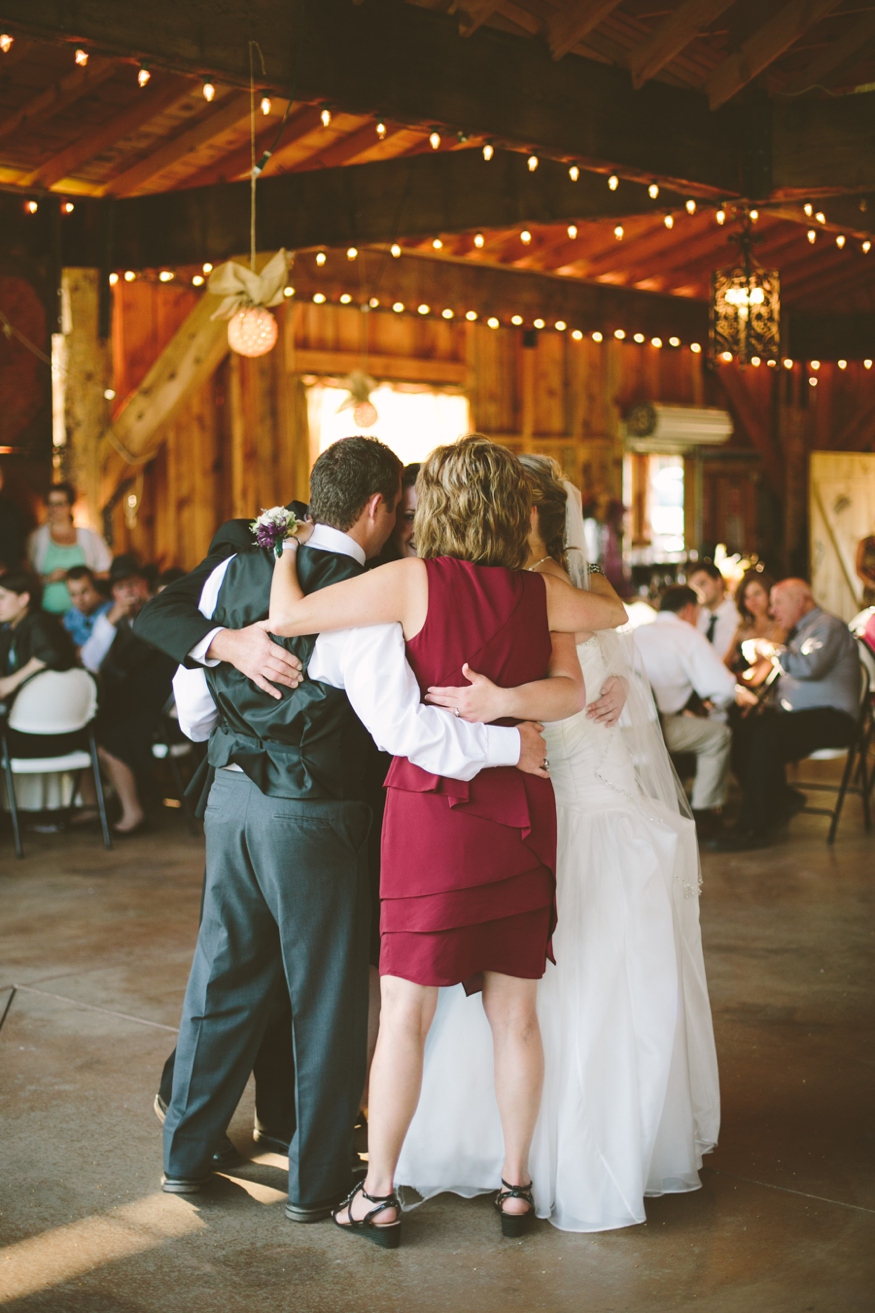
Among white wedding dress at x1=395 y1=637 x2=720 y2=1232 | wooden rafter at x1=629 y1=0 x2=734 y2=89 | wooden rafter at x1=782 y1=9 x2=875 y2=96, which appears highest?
wooden rafter at x1=782 y1=9 x2=875 y2=96

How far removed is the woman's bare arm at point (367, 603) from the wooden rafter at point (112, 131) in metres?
6.16

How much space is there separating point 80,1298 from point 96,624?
4.90m

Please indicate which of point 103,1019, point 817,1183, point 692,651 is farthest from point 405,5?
point 817,1183

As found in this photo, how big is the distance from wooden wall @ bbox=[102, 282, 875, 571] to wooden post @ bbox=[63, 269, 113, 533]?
0.63m

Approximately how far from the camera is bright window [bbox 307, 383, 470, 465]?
36.6 ft

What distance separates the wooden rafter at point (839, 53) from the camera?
21.3 ft

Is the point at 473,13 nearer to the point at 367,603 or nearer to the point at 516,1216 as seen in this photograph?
the point at 367,603

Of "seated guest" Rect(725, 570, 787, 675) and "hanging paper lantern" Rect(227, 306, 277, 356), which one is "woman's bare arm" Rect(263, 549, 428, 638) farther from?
"seated guest" Rect(725, 570, 787, 675)

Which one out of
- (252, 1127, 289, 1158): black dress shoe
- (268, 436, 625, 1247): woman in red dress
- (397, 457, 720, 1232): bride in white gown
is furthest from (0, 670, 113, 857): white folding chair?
(268, 436, 625, 1247): woman in red dress

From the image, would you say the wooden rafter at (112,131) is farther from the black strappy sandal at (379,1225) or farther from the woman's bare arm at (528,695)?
the black strappy sandal at (379,1225)

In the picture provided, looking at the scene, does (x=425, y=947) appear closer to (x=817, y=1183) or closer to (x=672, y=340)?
(x=817, y=1183)

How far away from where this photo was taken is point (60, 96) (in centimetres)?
759

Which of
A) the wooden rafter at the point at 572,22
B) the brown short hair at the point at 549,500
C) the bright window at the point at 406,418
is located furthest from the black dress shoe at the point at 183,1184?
the bright window at the point at 406,418

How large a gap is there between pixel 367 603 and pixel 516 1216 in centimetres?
122
